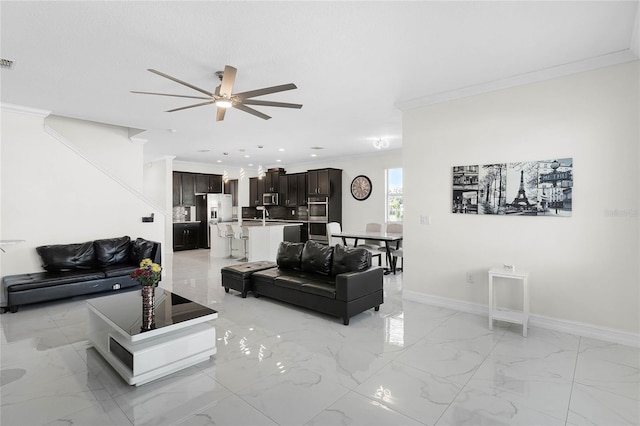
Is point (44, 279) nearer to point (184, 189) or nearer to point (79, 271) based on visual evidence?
point (79, 271)

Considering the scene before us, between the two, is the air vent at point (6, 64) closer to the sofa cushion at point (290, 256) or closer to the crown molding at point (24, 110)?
the crown molding at point (24, 110)

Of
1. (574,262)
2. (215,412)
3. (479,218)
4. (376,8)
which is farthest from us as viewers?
(479,218)

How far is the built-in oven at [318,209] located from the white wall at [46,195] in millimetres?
5126

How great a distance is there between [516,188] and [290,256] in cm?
312

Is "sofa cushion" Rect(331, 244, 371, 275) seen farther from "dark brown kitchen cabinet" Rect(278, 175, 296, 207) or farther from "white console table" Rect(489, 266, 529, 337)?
"dark brown kitchen cabinet" Rect(278, 175, 296, 207)

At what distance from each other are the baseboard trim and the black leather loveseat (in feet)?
2.92

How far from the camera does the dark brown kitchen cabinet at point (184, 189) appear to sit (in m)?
10.4

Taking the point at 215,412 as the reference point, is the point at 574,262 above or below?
above

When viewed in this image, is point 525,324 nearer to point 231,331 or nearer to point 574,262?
point 574,262

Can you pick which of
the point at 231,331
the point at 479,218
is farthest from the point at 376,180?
the point at 231,331

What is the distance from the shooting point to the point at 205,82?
384cm

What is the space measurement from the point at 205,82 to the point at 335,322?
320 cm

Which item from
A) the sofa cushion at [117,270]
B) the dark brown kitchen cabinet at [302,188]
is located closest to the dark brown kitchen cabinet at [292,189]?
the dark brown kitchen cabinet at [302,188]

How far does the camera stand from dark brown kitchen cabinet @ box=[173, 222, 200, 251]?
10.4 metres
